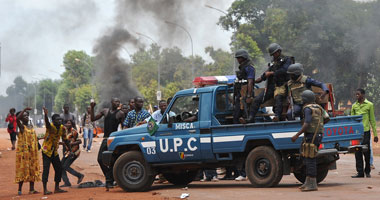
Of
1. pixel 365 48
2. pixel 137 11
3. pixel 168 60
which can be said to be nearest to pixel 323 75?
pixel 365 48

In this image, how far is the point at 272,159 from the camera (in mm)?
10758

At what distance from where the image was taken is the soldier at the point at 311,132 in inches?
397

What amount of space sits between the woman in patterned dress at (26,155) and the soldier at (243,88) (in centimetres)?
435

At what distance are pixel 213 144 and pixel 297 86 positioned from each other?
1.83m

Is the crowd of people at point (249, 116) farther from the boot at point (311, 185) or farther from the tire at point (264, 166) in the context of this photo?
the tire at point (264, 166)

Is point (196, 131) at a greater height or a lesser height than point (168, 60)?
lesser

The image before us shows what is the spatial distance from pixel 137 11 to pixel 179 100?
31204 mm

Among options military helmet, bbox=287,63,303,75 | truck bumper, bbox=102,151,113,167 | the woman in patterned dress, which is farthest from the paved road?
the woman in patterned dress

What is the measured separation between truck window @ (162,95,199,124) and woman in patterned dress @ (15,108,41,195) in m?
2.99

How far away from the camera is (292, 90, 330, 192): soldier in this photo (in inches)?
397

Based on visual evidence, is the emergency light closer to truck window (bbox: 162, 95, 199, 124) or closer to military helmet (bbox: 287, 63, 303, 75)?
truck window (bbox: 162, 95, 199, 124)

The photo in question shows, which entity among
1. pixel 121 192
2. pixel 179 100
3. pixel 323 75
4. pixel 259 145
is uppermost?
pixel 323 75

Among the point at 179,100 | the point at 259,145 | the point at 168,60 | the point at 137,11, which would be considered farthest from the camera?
the point at 168,60

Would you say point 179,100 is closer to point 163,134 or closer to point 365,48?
point 163,134
